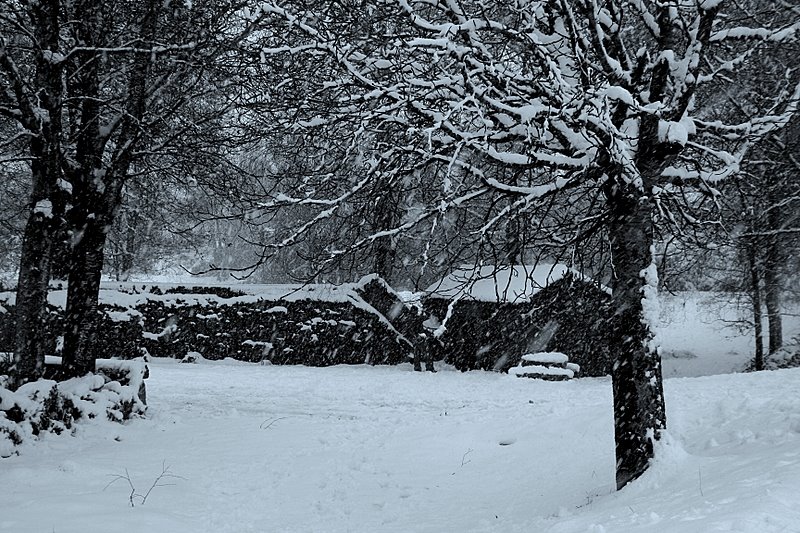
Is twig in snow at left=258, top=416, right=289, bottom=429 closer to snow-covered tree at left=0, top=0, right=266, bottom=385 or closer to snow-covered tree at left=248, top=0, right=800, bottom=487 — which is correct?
snow-covered tree at left=0, top=0, right=266, bottom=385

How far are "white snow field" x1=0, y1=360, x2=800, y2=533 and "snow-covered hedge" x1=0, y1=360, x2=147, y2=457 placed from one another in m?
0.21

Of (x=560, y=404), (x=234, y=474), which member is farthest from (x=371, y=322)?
(x=234, y=474)

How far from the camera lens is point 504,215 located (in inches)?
188

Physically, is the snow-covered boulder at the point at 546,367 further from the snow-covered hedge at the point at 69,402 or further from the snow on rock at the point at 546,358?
the snow-covered hedge at the point at 69,402

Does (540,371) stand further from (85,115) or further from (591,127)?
(85,115)

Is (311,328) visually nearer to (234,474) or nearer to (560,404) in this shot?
(560,404)

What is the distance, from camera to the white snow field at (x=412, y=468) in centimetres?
400

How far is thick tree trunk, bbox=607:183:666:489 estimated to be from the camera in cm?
482

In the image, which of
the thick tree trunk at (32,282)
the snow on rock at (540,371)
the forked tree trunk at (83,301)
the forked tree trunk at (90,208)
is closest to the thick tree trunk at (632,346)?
the forked tree trunk at (90,208)

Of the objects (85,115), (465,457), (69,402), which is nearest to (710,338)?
(465,457)

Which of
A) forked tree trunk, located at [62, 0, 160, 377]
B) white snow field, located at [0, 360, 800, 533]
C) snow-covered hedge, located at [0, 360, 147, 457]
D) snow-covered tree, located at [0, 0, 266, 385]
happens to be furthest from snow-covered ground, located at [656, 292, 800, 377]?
forked tree trunk, located at [62, 0, 160, 377]

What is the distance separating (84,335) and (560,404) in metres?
7.11

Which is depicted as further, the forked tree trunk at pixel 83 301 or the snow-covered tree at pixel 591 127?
the forked tree trunk at pixel 83 301

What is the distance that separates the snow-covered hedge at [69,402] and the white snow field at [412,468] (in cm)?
21
